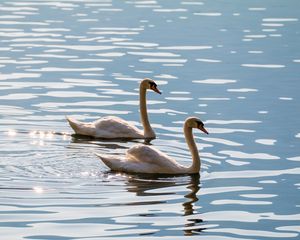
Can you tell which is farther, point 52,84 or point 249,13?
point 249,13

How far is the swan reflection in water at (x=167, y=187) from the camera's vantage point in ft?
59.8

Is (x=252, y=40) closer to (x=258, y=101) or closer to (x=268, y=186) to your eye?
(x=258, y=101)

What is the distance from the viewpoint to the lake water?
1836cm

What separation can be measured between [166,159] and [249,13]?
32.8 meters

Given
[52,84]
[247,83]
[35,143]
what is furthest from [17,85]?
[35,143]

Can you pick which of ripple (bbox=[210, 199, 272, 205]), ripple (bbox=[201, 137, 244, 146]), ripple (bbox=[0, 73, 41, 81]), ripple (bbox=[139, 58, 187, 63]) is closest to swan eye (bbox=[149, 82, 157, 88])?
ripple (bbox=[201, 137, 244, 146])

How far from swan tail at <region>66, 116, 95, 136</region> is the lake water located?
8.7 inches

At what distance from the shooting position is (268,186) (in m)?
20.7

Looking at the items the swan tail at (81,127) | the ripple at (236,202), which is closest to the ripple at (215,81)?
the swan tail at (81,127)

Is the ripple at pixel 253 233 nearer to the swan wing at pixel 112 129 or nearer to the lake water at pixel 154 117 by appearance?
the lake water at pixel 154 117

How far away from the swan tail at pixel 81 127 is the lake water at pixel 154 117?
222 millimetres

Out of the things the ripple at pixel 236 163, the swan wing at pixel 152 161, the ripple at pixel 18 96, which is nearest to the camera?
the swan wing at pixel 152 161

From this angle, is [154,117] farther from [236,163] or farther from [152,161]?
[152,161]

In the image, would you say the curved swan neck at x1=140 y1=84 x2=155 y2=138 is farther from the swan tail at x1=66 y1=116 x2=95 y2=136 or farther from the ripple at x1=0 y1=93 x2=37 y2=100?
the ripple at x1=0 y1=93 x2=37 y2=100
